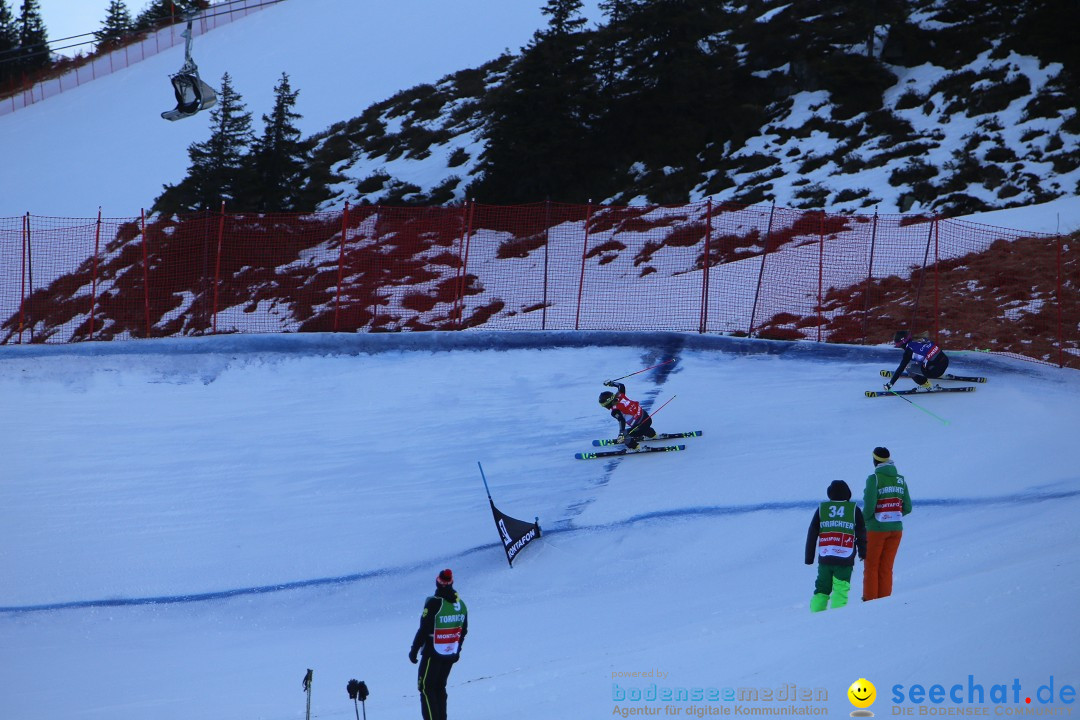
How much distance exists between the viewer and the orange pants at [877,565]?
9.63 metres

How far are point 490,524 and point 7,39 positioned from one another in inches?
1819

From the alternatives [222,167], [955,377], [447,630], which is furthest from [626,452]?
[222,167]

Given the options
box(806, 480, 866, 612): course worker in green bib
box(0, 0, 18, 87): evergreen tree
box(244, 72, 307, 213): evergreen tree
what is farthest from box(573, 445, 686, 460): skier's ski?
box(0, 0, 18, 87): evergreen tree

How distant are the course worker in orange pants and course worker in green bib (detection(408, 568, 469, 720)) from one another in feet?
12.0

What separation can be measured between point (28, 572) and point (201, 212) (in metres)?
14.2

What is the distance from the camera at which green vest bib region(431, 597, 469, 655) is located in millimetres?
8555

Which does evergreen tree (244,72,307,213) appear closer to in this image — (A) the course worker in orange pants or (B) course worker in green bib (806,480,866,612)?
(A) the course worker in orange pants

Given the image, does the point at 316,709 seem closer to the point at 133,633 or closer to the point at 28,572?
the point at 133,633

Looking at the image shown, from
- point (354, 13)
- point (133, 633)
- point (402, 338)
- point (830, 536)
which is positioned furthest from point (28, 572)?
point (354, 13)

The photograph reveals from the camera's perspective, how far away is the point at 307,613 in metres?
12.3

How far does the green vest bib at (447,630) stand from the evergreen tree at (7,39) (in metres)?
47.9

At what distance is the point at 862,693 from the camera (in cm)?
711

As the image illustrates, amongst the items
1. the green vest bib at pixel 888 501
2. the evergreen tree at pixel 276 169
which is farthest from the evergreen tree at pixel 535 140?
the green vest bib at pixel 888 501

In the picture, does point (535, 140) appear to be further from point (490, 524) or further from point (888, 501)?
point (888, 501)
